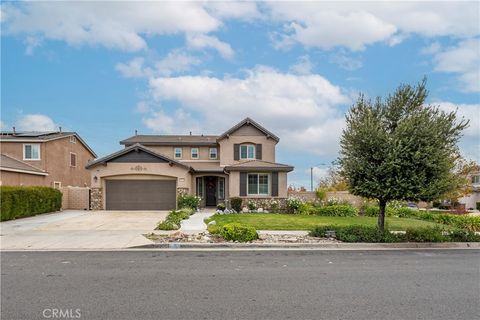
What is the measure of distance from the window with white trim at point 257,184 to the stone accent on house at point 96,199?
35.5ft

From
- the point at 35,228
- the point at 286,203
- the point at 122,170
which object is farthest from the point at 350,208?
the point at 35,228

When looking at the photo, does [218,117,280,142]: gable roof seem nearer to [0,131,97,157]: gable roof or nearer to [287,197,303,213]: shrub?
[287,197,303,213]: shrub

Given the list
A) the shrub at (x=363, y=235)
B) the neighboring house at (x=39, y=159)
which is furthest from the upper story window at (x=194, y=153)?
the shrub at (x=363, y=235)

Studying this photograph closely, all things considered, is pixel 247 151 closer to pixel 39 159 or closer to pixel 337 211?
pixel 337 211

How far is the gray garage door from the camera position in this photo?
1101 inches

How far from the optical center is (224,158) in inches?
1220

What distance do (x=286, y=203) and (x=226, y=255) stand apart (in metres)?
17.0

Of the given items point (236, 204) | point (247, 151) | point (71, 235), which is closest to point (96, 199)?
point (236, 204)

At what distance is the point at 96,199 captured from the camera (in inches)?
1091

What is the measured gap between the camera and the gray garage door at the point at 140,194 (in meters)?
28.0

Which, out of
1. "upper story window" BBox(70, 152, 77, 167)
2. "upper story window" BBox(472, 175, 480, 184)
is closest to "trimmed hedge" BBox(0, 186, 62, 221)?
"upper story window" BBox(70, 152, 77, 167)

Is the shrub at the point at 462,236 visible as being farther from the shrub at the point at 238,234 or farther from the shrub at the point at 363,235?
the shrub at the point at 238,234

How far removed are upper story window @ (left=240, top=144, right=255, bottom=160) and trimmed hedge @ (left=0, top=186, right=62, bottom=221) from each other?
13.9 metres

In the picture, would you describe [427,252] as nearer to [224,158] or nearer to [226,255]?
[226,255]
